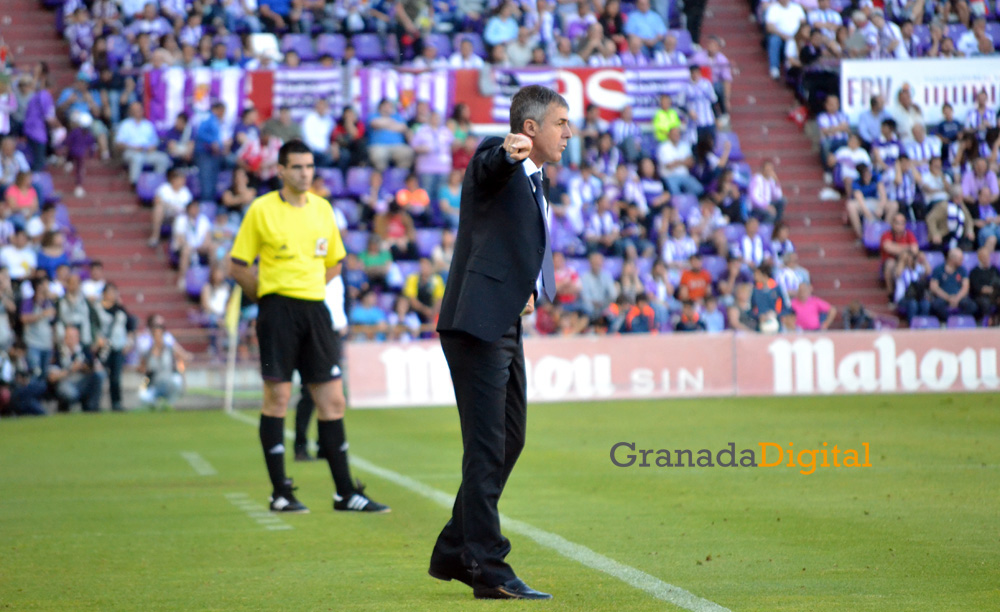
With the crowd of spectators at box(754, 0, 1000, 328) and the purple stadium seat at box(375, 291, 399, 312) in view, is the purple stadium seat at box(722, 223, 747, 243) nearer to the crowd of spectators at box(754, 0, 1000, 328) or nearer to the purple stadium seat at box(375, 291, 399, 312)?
the crowd of spectators at box(754, 0, 1000, 328)

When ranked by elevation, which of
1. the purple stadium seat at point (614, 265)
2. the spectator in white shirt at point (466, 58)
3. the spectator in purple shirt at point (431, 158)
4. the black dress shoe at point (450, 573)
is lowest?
the purple stadium seat at point (614, 265)

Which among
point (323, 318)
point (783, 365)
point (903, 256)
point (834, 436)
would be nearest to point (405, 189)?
point (783, 365)

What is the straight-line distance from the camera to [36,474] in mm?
11039

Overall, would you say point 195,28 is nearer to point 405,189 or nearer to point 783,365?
point 405,189

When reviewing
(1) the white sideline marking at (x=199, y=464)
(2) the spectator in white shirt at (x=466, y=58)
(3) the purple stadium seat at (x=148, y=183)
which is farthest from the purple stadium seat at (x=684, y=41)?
(1) the white sideline marking at (x=199, y=464)

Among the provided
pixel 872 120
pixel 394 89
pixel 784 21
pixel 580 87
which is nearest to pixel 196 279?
pixel 394 89

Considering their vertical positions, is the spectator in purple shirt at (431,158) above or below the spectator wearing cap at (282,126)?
below

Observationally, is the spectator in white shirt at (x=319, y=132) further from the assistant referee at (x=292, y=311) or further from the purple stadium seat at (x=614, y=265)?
the assistant referee at (x=292, y=311)

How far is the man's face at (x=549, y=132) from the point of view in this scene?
17.0 ft

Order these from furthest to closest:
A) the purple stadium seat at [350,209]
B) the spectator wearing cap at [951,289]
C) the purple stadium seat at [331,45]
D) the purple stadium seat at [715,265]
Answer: the purple stadium seat at [331,45] < the purple stadium seat at [715,265] < the purple stadium seat at [350,209] < the spectator wearing cap at [951,289]

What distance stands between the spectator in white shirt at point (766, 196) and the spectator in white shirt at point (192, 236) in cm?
914

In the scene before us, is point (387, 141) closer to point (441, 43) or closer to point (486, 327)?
point (441, 43)

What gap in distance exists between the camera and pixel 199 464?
38.3 feet

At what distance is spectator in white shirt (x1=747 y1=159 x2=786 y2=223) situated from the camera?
905 inches
